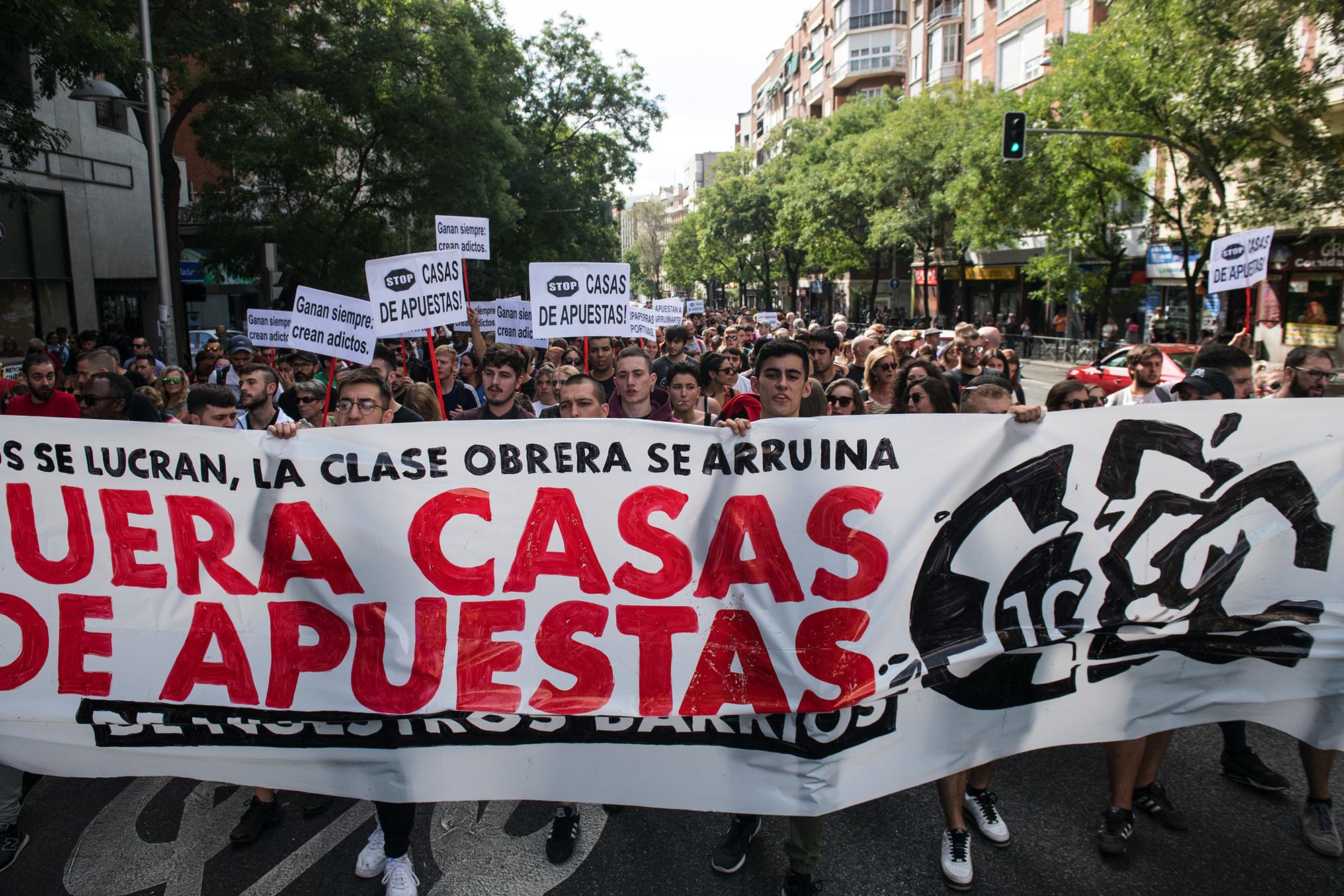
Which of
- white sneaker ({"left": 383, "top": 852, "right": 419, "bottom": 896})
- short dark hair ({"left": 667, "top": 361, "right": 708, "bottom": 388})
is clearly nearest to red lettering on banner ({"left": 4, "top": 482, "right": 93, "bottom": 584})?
white sneaker ({"left": 383, "top": 852, "right": 419, "bottom": 896})

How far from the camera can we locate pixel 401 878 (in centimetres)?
334

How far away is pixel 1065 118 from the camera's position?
78.9ft

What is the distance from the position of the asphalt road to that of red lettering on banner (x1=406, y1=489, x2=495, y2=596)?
1081mm

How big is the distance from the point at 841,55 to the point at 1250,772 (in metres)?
63.7

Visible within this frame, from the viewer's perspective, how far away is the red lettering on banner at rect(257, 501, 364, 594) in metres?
3.38

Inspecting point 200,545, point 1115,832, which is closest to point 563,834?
point 200,545

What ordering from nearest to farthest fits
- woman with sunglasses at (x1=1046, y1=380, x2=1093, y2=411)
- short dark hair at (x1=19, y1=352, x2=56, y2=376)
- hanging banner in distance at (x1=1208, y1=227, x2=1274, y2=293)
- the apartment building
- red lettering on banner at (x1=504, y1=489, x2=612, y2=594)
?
red lettering on banner at (x1=504, y1=489, x2=612, y2=594) → woman with sunglasses at (x1=1046, y1=380, x2=1093, y2=411) → short dark hair at (x1=19, y1=352, x2=56, y2=376) → hanging banner in distance at (x1=1208, y1=227, x2=1274, y2=293) → the apartment building

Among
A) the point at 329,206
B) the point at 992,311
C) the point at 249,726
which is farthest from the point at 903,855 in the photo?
the point at 992,311

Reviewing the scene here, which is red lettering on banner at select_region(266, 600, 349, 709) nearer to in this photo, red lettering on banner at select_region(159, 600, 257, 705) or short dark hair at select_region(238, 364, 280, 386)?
red lettering on banner at select_region(159, 600, 257, 705)

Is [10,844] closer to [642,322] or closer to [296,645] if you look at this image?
[296,645]

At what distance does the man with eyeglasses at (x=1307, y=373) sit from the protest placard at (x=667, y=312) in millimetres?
7447

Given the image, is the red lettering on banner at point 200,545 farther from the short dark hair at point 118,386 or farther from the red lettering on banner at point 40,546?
the short dark hair at point 118,386

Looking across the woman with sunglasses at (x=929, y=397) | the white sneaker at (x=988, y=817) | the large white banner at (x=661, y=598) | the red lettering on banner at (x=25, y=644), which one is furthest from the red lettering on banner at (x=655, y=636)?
the woman with sunglasses at (x=929, y=397)

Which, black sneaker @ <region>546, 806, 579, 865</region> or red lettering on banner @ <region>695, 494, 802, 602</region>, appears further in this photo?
black sneaker @ <region>546, 806, 579, 865</region>
